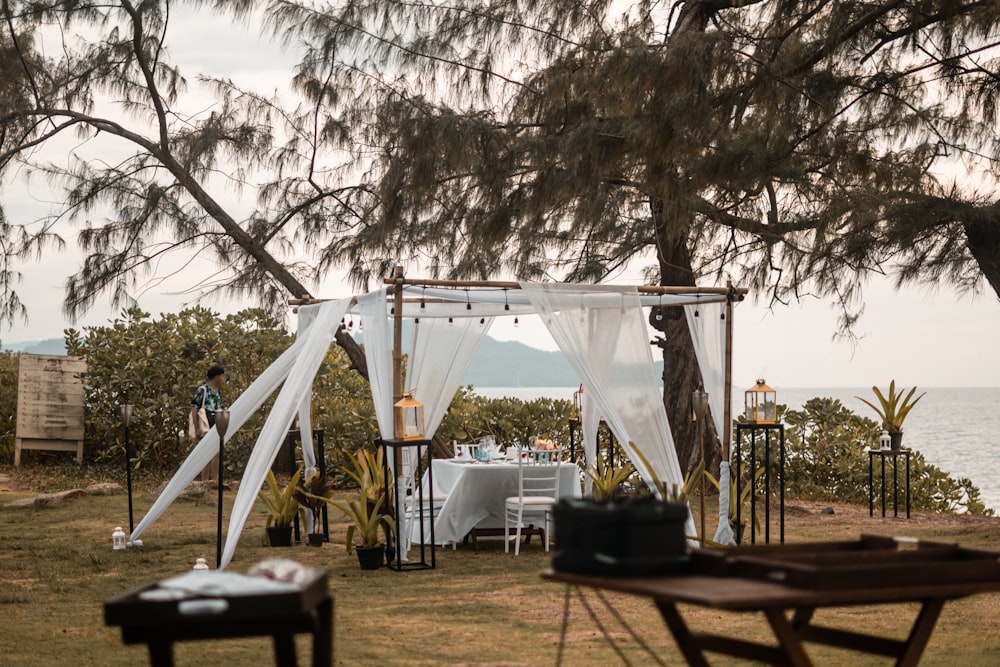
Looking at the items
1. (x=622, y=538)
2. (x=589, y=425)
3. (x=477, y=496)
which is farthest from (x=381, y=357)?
(x=622, y=538)

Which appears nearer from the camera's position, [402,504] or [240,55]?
[402,504]

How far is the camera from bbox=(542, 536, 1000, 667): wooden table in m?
2.42

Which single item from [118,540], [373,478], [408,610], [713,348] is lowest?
[408,610]

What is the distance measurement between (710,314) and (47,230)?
5.89 metres

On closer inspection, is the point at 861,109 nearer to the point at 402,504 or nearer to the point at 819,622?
the point at 819,622

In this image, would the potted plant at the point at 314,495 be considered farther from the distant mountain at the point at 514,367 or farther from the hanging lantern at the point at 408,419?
the distant mountain at the point at 514,367

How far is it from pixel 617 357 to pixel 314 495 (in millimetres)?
2211

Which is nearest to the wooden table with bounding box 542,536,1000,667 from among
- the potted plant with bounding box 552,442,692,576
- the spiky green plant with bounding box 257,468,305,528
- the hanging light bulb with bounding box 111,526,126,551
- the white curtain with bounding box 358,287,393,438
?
the potted plant with bounding box 552,442,692,576

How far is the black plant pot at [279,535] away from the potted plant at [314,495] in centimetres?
16

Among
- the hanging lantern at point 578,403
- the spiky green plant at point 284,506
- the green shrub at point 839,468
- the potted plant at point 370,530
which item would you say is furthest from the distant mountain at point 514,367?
the potted plant at point 370,530

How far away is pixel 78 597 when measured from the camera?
6.04m

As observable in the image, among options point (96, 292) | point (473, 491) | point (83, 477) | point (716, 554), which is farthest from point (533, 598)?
point (83, 477)

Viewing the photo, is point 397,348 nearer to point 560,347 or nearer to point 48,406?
point 560,347

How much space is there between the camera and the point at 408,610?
225 inches
